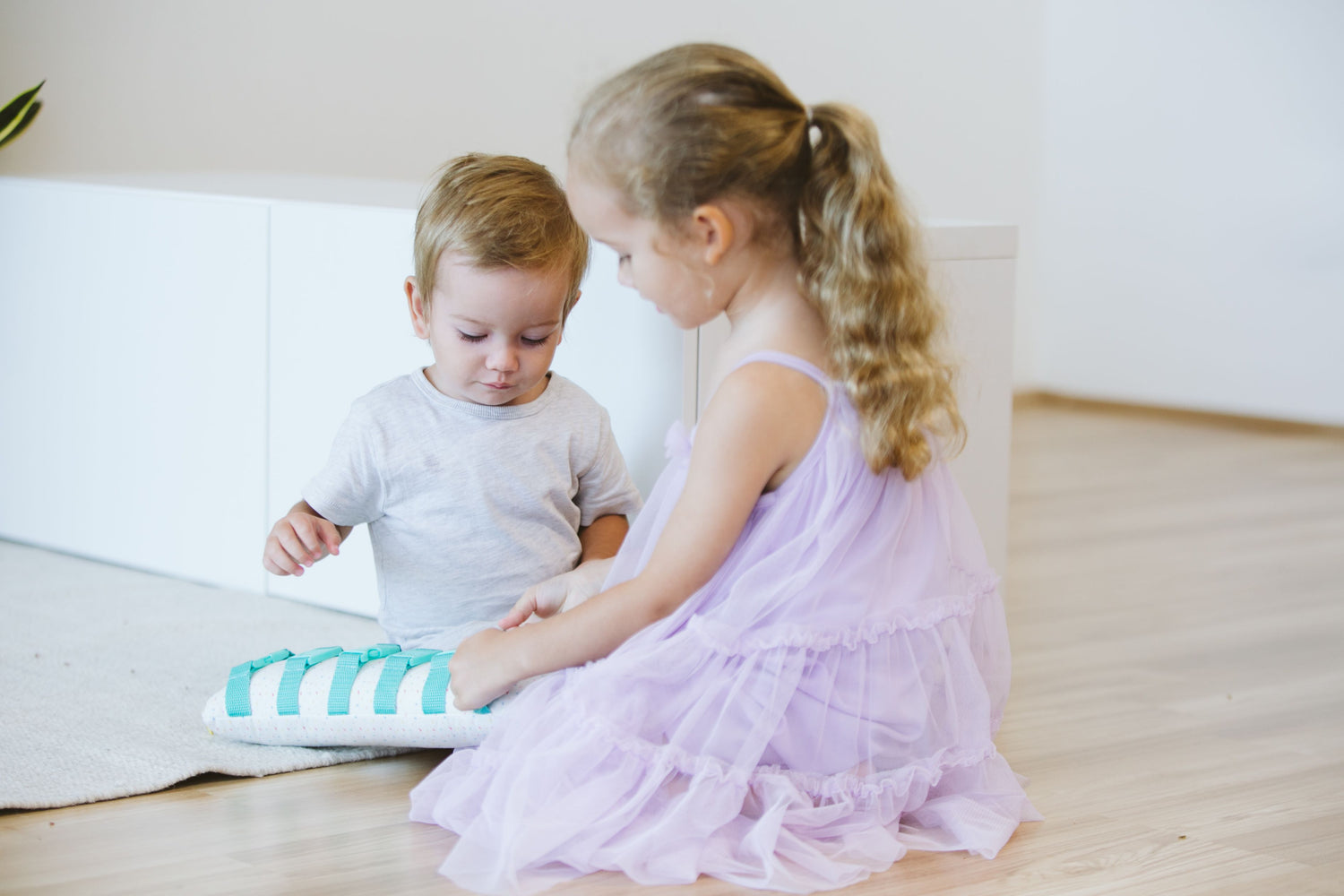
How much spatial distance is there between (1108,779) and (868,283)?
54 cm

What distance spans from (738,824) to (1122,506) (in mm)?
1793

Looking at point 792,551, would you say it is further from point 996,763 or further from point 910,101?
point 910,101

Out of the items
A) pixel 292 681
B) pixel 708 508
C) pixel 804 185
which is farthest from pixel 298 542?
pixel 804 185

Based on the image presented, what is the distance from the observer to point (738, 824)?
1204 mm

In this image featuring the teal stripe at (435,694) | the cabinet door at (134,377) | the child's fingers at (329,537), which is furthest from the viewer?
the cabinet door at (134,377)

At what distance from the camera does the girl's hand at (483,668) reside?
125 cm

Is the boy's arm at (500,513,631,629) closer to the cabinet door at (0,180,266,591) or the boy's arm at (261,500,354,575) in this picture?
the boy's arm at (261,500,354,575)

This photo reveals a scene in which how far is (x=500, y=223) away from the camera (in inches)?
56.2

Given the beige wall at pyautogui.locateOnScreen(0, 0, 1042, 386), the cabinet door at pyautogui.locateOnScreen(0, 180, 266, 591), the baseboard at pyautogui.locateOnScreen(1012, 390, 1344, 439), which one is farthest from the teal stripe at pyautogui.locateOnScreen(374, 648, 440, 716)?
the baseboard at pyautogui.locateOnScreen(1012, 390, 1344, 439)

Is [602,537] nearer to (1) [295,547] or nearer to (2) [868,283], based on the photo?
(1) [295,547]

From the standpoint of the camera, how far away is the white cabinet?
1715 mm

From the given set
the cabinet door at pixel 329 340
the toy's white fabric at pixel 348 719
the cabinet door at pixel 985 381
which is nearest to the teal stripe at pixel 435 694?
the toy's white fabric at pixel 348 719

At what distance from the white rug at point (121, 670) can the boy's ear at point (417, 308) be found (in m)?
0.40

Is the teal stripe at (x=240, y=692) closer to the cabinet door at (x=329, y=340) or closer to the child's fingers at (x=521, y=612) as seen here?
the child's fingers at (x=521, y=612)
